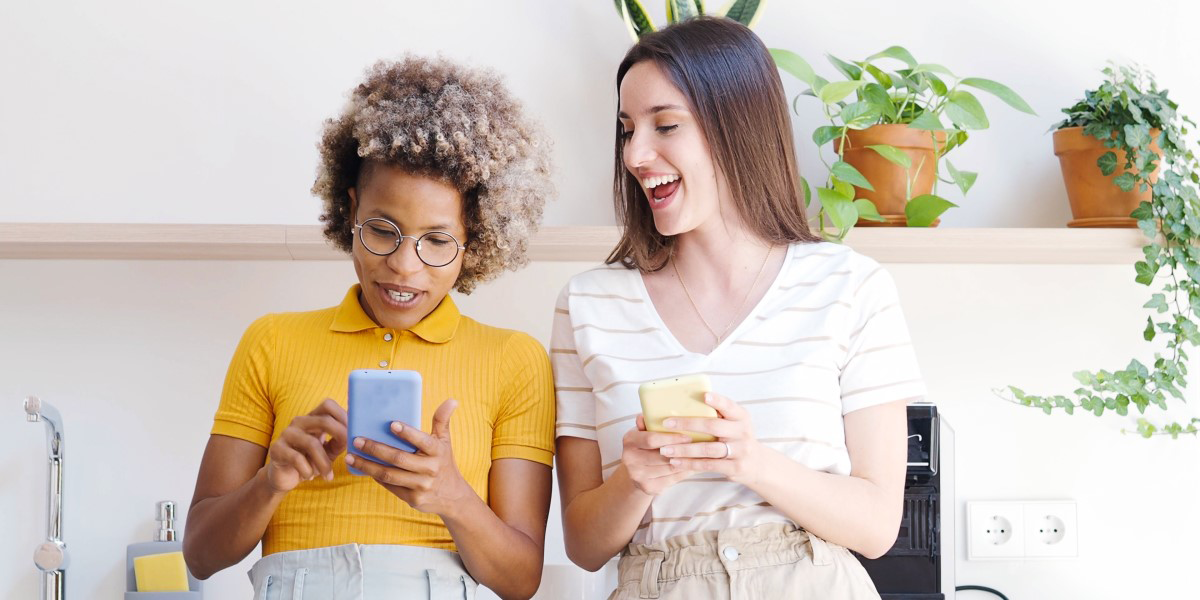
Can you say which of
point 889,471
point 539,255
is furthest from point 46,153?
point 889,471

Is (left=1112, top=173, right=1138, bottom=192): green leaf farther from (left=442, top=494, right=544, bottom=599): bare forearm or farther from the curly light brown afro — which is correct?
(left=442, top=494, right=544, bottom=599): bare forearm

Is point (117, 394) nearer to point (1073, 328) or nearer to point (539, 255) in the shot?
point (539, 255)

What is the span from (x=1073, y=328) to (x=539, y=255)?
2.88 ft

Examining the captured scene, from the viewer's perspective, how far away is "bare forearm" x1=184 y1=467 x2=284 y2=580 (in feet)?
3.61

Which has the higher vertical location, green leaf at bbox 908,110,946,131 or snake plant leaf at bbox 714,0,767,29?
snake plant leaf at bbox 714,0,767,29

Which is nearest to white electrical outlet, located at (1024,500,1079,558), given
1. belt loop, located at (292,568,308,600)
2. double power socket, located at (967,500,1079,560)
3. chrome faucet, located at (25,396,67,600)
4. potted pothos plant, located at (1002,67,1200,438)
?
double power socket, located at (967,500,1079,560)

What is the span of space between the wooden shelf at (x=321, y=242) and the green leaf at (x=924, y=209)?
0.09ft

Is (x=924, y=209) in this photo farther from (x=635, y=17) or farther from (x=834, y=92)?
(x=635, y=17)

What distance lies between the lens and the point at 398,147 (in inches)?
47.0

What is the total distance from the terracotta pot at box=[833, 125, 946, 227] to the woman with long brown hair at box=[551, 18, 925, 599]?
0.36m

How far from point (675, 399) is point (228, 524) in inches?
19.2

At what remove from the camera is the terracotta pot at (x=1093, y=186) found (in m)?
1.65

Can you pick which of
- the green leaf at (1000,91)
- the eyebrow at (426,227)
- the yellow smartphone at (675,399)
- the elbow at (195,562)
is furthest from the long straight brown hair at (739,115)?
the elbow at (195,562)

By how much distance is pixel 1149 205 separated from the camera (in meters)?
1.63
